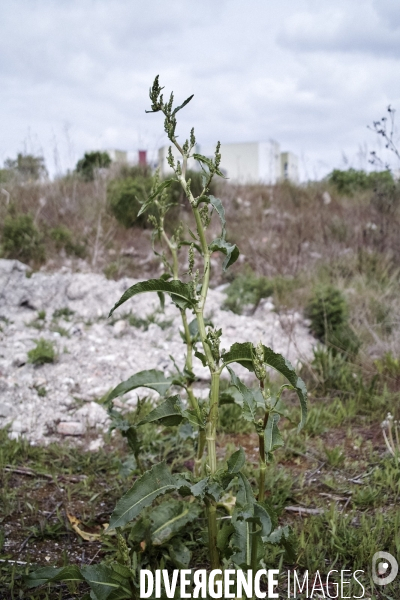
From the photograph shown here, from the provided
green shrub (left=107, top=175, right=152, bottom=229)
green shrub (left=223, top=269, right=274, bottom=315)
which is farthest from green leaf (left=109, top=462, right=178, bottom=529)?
green shrub (left=107, top=175, right=152, bottom=229)

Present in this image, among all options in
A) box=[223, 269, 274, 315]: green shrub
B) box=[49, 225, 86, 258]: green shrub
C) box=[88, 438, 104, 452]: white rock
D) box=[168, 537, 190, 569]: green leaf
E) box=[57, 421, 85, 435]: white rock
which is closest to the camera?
box=[168, 537, 190, 569]: green leaf

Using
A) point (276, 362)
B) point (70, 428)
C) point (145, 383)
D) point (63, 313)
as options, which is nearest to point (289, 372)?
point (276, 362)

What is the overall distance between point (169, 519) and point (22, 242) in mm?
5310

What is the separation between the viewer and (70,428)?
10.8ft

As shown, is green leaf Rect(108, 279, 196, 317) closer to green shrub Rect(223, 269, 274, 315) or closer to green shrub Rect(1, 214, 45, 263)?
green shrub Rect(223, 269, 274, 315)

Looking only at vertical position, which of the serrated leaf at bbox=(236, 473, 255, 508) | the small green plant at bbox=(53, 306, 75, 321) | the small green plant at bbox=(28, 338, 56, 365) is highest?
the small green plant at bbox=(53, 306, 75, 321)

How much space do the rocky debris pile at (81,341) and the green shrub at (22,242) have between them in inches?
31.1

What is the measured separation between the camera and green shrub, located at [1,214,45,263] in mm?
6824

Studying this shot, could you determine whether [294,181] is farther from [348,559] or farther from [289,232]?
[348,559]

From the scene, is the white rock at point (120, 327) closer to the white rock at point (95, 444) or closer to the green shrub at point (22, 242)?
the white rock at point (95, 444)

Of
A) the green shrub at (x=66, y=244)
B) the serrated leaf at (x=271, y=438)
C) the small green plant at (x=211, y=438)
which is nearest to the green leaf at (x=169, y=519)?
the small green plant at (x=211, y=438)

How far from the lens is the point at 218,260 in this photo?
780 cm

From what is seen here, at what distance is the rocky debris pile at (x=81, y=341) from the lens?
3.45 m

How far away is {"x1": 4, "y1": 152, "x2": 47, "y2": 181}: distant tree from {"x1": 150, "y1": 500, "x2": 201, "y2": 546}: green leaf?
9489 mm
